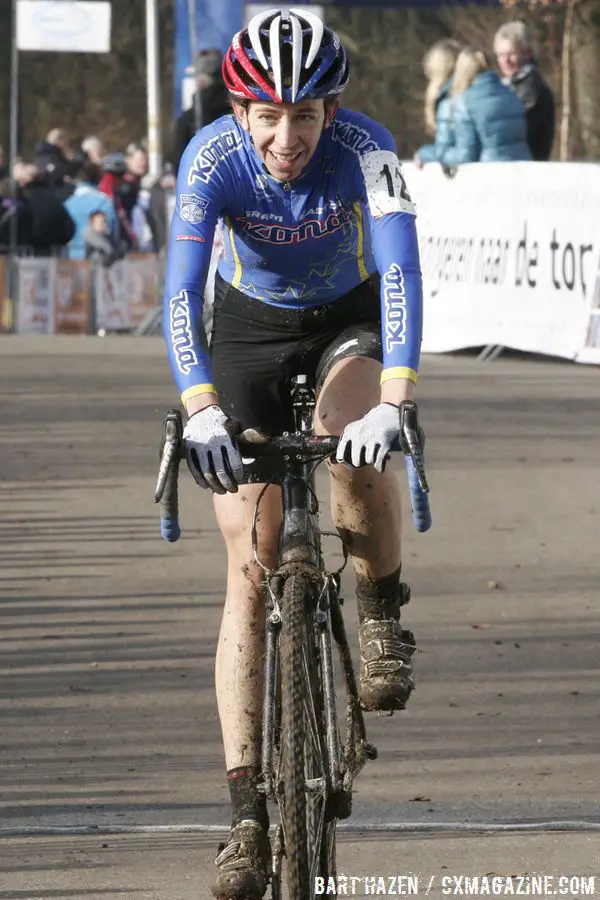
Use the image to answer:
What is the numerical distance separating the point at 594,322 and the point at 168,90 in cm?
3939

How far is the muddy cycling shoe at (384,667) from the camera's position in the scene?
18.7ft

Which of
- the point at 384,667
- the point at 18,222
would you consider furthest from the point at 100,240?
the point at 384,667

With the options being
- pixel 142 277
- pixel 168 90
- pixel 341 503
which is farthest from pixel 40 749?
pixel 168 90

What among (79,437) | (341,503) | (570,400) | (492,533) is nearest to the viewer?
(341,503)

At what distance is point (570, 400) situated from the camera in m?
15.0

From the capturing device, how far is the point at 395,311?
5219mm

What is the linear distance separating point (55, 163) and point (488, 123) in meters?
10.5

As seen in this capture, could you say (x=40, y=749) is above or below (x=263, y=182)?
below

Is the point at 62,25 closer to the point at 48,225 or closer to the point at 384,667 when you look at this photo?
the point at 48,225

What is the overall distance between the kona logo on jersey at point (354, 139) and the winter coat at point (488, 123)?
11792mm

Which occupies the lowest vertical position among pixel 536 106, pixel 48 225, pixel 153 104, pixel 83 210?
pixel 48 225

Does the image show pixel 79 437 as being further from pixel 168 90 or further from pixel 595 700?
pixel 168 90

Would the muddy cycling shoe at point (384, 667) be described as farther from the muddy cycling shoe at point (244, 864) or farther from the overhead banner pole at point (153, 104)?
the overhead banner pole at point (153, 104)

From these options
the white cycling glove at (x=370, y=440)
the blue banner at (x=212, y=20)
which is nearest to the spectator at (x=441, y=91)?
the blue banner at (x=212, y=20)
